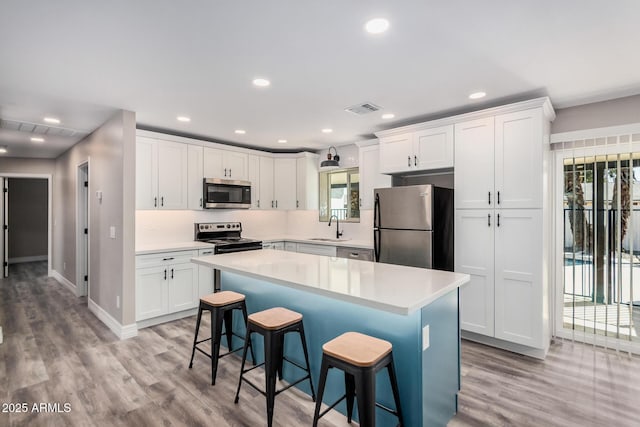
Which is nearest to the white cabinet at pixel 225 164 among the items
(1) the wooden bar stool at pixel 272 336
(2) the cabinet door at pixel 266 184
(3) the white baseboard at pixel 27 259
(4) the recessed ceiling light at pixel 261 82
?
(2) the cabinet door at pixel 266 184

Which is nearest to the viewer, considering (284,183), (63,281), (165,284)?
(165,284)

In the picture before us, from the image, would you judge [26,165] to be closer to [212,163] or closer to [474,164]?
[212,163]

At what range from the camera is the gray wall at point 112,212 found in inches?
141

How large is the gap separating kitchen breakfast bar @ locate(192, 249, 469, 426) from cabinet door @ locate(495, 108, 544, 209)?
4.61 ft

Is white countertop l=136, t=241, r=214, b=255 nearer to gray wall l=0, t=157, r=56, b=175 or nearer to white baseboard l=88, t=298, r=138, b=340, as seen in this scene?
white baseboard l=88, t=298, r=138, b=340

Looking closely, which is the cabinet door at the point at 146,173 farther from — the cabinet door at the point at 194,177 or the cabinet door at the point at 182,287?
the cabinet door at the point at 182,287

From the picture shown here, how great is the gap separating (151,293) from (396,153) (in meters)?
3.43

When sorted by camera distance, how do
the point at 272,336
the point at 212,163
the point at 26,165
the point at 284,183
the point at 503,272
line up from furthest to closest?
the point at 26,165, the point at 284,183, the point at 212,163, the point at 503,272, the point at 272,336

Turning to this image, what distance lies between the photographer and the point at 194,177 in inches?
184

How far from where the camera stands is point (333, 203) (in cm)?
571

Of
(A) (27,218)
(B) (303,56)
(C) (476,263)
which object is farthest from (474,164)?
(A) (27,218)

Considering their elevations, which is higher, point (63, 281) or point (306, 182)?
point (306, 182)

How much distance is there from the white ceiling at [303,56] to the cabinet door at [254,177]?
1726mm

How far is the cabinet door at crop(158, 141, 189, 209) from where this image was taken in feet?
14.2
